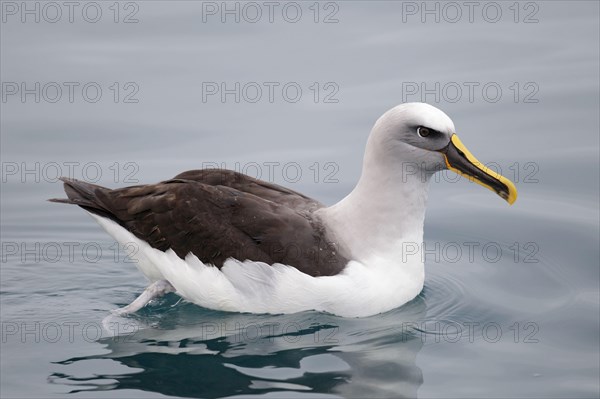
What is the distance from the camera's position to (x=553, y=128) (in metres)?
15.5

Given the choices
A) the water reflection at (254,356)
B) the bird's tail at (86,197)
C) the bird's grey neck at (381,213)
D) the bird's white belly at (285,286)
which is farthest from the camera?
the bird's tail at (86,197)

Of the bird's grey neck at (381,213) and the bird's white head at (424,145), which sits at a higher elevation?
the bird's white head at (424,145)

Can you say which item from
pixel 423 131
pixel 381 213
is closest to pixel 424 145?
pixel 423 131

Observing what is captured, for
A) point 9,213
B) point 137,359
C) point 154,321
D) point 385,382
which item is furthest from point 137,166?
point 385,382

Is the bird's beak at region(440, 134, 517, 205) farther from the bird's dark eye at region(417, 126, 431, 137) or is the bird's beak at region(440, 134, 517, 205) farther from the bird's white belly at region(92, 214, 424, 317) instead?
the bird's white belly at region(92, 214, 424, 317)

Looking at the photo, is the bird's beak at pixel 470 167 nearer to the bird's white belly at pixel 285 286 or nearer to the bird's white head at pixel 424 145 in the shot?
the bird's white head at pixel 424 145

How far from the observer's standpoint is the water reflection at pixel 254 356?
9656 millimetres

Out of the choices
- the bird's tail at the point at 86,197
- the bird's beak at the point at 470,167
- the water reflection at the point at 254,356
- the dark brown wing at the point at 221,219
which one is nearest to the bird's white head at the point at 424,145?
the bird's beak at the point at 470,167

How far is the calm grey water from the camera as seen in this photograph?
1011cm

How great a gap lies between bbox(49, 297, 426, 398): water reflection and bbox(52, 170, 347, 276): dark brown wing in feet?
1.86

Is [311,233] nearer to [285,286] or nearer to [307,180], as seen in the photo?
[285,286]

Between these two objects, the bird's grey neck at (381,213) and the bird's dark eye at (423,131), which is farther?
the bird's grey neck at (381,213)

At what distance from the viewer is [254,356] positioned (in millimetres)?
10234

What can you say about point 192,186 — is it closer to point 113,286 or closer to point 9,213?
point 113,286
